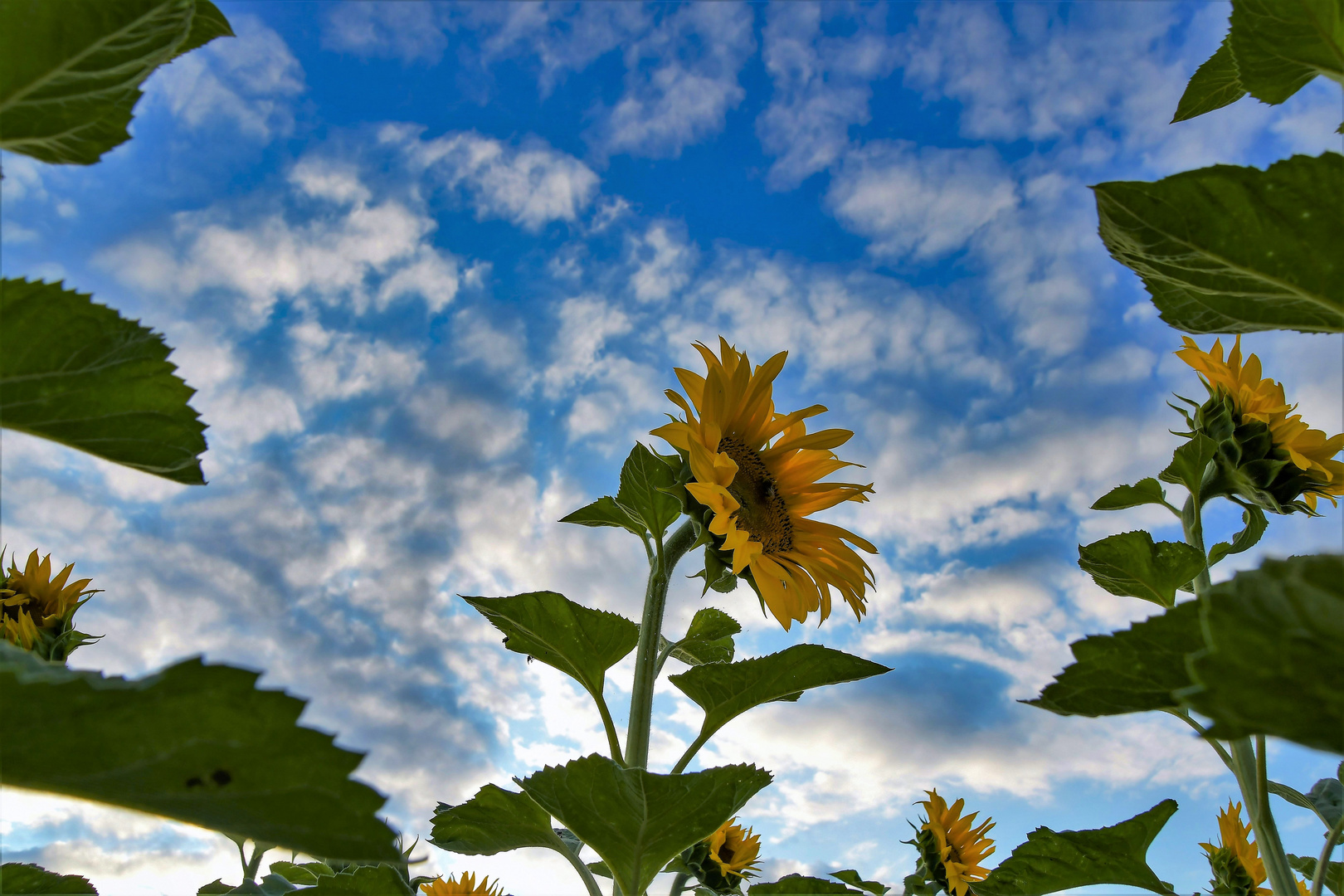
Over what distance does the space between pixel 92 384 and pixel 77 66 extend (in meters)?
0.39

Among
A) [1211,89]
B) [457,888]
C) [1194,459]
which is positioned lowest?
[457,888]

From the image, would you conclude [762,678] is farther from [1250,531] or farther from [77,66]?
[1250,531]

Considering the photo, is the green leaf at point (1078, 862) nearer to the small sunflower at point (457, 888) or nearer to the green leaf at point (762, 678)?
the green leaf at point (762, 678)

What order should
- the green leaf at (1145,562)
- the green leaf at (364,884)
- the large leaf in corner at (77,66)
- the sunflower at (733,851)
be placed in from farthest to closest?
the sunflower at (733,851)
the green leaf at (1145,562)
the green leaf at (364,884)
the large leaf in corner at (77,66)

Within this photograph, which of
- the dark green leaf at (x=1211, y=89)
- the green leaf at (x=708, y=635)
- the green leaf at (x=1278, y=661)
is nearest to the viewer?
the green leaf at (x=1278, y=661)

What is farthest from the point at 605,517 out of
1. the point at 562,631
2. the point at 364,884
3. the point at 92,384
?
the point at 92,384

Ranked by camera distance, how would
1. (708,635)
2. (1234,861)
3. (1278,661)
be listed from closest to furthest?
1. (1278,661)
2. (708,635)
3. (1234,861)

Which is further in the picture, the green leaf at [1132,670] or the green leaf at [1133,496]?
the green leaf at [1133,496]

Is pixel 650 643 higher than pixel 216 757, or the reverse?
pixel 650 643

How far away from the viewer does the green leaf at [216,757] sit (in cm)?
57

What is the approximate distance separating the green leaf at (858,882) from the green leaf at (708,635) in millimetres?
1194

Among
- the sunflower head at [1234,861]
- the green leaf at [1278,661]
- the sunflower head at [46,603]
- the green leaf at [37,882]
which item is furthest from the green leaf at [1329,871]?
the sunflower head at [46,603]

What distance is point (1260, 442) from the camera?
7.29 ft

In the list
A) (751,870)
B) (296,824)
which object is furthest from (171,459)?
(751,870)
